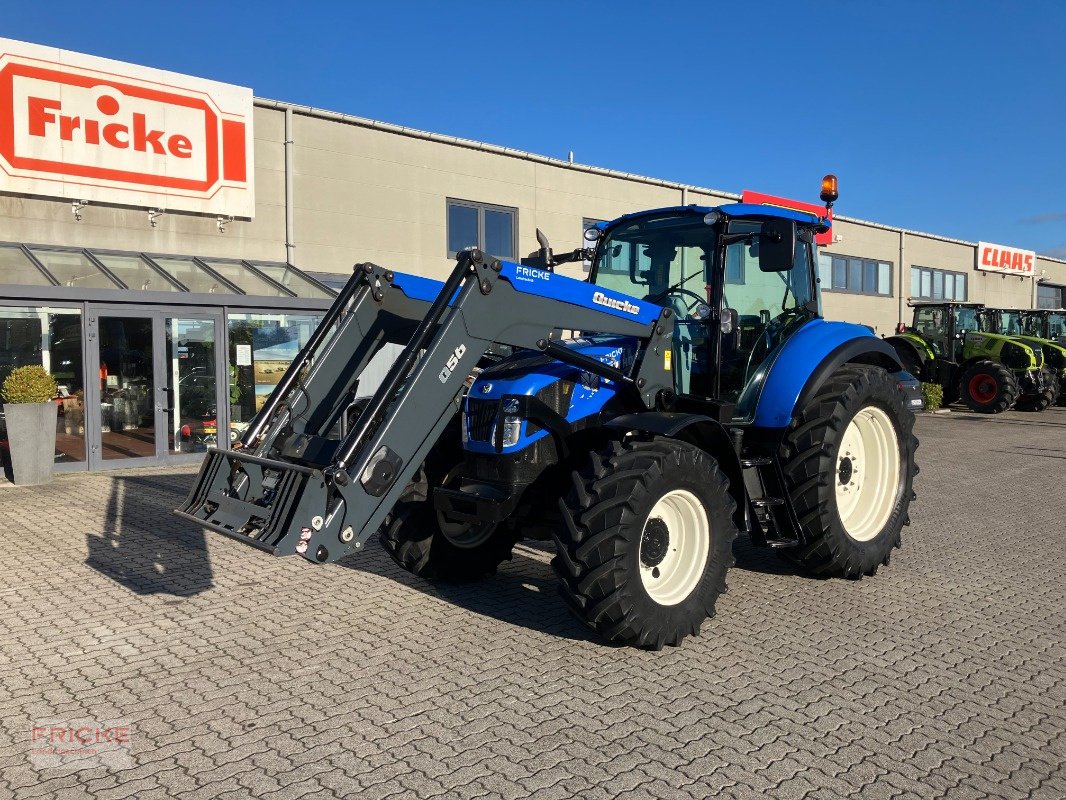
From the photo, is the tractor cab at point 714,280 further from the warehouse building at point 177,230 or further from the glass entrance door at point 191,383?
the glass entrance door at point 191,383

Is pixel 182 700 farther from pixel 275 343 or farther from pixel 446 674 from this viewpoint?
pixel 275 343

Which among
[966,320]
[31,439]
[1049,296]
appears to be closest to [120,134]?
[31,439]

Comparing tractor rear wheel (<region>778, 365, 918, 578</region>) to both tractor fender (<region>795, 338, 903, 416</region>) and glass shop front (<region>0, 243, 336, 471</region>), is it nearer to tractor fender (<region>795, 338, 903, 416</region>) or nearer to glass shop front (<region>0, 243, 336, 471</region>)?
tractor fender (<region>795, 338, 903, 416</region>)

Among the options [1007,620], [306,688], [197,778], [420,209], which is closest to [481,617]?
[306,688]

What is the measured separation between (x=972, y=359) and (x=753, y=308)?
16.6 metres

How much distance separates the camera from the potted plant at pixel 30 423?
1008 centimetres

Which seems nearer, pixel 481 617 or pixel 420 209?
pixel 481 617

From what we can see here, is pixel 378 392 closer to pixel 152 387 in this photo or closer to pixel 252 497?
pixel 252 497

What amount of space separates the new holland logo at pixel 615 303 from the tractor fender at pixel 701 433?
1.95 feet

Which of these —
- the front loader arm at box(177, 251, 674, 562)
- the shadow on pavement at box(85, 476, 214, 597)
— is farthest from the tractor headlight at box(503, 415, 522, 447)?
the shadow on pavement at box(85, 476, 214, 597)

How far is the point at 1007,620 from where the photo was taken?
5.09 metres

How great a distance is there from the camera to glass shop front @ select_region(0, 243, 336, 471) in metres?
11.1

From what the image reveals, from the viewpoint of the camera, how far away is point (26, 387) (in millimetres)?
10234

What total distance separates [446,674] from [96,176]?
10.8 metres
